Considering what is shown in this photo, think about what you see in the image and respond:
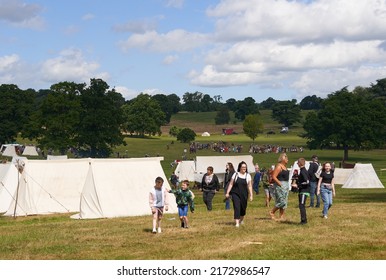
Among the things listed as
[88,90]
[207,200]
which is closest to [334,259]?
[207,200]

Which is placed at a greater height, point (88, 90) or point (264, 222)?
point (88, 90)

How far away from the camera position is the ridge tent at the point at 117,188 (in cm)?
2467

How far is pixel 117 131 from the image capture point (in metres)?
81.6

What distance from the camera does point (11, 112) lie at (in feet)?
309

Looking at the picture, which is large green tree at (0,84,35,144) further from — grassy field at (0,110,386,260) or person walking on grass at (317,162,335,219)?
person walking on grass at (317,162,335,219)

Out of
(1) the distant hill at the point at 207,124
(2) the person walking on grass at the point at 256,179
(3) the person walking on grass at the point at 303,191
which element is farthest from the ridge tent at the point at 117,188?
(1) the distant hill at the point at 207,124

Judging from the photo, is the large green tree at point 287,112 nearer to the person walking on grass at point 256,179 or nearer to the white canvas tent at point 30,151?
the white canvas tent at point 30,151

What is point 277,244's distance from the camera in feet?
45.4

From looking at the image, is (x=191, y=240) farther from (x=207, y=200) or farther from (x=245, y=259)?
(x=207, y=200)

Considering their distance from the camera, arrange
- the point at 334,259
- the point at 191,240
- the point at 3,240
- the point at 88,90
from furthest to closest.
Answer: the point at 88,90, the point at 3,240, the point at 191,240, the point at 334,259
